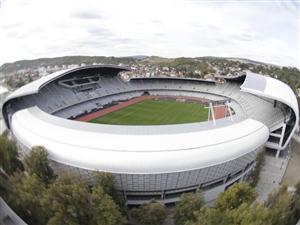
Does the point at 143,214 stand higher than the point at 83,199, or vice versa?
the point at 83,199

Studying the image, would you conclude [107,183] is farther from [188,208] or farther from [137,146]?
[188,208]

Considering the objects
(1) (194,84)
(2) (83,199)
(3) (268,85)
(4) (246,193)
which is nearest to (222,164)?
(4) (246,193)

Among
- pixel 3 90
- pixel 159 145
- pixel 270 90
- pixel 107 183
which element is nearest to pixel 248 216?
pixel 159 145

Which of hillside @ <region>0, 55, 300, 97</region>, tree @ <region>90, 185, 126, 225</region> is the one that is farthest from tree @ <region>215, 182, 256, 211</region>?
hillside @ <region>0, 55, 300, 97</region>

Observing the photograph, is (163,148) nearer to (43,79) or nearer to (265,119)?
(265,119)

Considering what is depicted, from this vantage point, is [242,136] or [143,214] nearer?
[143,214]

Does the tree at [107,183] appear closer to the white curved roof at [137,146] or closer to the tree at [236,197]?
the white curved roof at [137,146]

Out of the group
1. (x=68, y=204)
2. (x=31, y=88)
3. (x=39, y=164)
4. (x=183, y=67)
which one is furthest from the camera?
(x=183, y=67)

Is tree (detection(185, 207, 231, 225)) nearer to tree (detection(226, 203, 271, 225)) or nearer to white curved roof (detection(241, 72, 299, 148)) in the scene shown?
tree (detection(226, 203, 271, 225))
